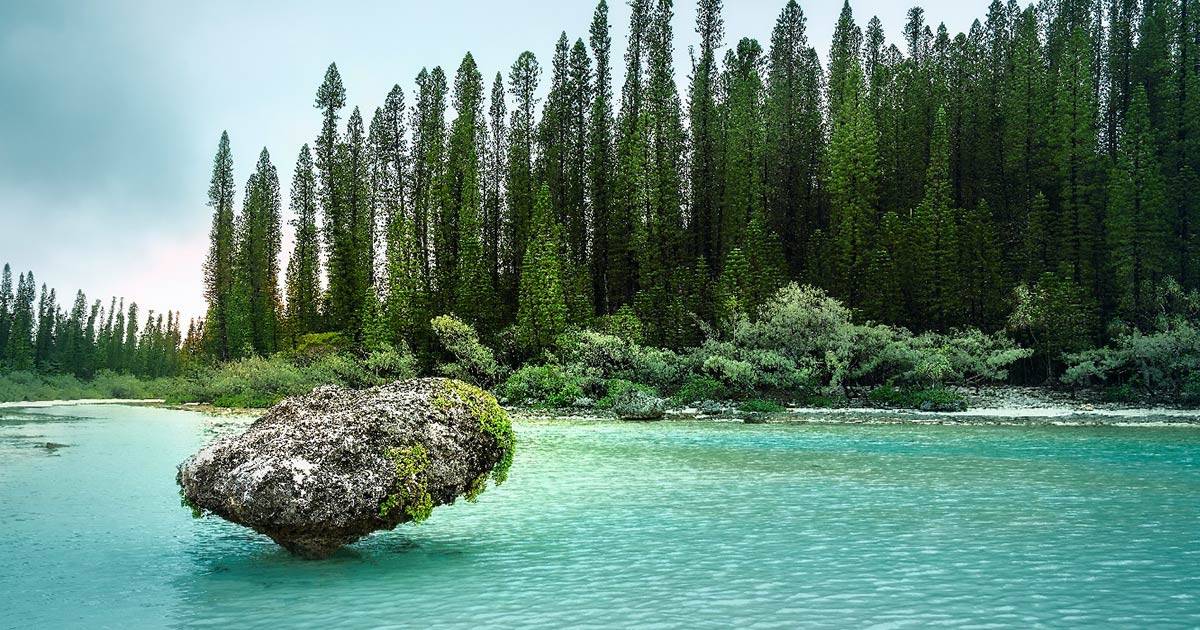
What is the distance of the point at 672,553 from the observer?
10359mm

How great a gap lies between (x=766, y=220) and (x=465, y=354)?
88.4 feet

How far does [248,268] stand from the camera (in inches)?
2908

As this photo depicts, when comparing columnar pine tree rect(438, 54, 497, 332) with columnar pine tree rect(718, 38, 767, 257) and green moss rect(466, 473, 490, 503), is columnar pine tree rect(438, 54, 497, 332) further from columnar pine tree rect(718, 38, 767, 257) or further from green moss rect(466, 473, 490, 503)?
green moss rect(466, 473, 490, 503)

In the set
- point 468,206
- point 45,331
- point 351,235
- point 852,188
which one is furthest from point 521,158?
point 45,331

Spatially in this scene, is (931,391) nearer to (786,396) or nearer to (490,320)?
(786,396)

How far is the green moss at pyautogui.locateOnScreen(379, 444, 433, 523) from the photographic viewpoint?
9.85 m

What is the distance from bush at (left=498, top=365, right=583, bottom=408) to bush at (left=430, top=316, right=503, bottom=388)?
259 cm

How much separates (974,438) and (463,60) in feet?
165

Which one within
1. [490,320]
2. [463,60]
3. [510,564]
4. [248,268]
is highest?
[463,60]

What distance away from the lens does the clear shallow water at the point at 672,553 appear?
779 centimetres

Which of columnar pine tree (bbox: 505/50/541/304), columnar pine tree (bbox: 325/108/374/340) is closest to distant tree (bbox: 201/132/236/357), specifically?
columnar pine tree (bbox: 325/108/374/340)

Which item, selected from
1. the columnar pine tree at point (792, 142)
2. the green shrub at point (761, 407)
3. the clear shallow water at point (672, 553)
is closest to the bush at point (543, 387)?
the green shrub at point (761, 407)

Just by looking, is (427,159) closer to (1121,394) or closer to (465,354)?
(465,354)

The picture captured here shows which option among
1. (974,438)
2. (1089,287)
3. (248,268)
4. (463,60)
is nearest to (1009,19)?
(1089,287)
